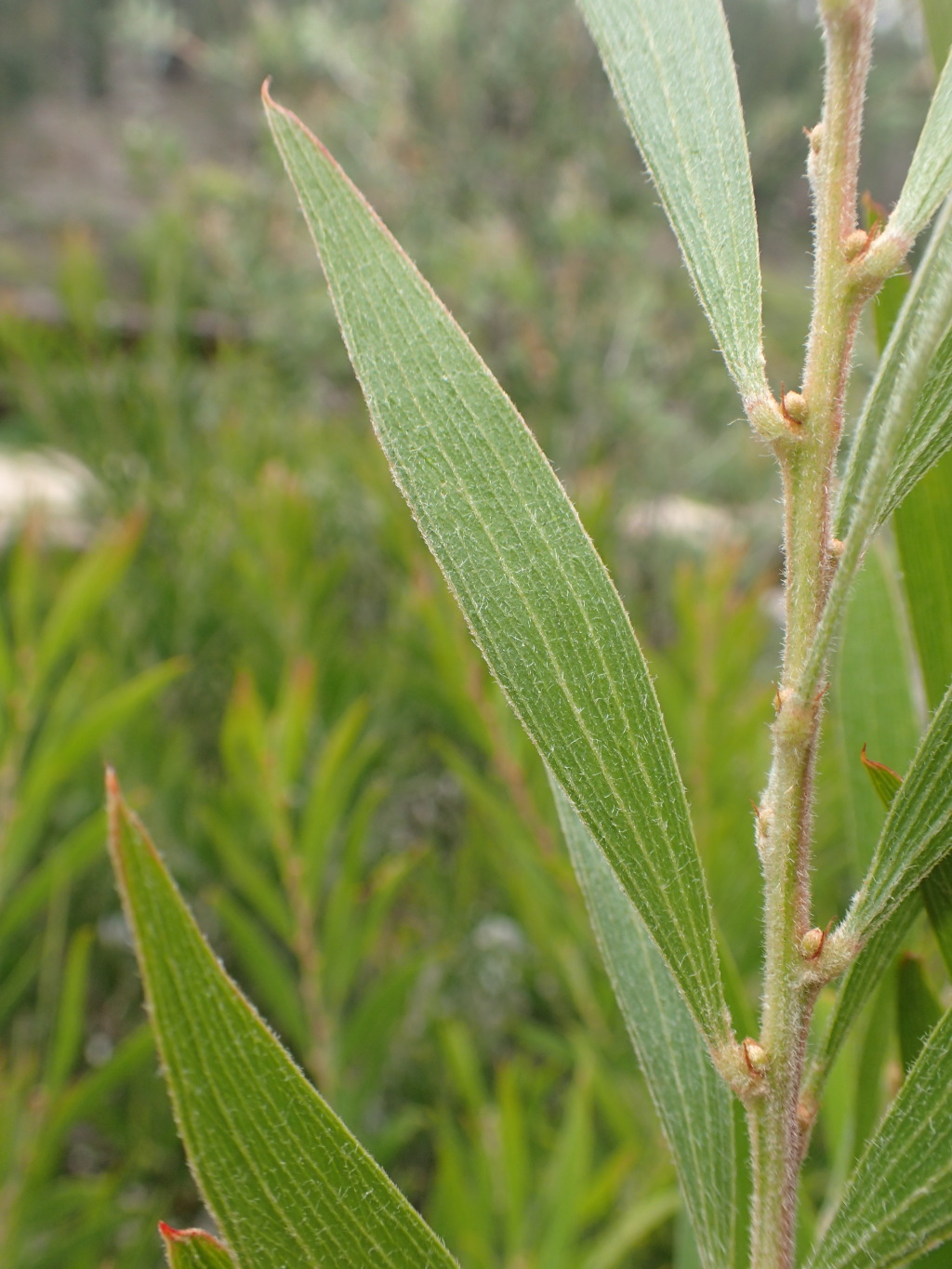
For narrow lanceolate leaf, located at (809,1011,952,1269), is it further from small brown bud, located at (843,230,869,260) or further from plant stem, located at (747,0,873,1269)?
small brown bud, located at (843,230,869,260)

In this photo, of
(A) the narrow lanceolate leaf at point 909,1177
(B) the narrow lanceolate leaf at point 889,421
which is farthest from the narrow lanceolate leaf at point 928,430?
(A) the narrow lanceolate leaf at point 909,1177

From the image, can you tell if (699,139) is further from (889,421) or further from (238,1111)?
(238,1111)

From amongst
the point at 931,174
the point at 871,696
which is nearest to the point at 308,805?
the point at 871,696

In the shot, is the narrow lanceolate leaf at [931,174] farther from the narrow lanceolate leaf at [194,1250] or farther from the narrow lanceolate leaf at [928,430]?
the narrow lanceolate leaf at [194,1250]

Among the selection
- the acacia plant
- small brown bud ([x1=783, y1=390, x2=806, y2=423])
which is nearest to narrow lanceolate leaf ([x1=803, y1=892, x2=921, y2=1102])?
the acacia plant

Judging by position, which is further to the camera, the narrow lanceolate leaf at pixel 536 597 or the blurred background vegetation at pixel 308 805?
the blurred background vegetation at pixel 308 805

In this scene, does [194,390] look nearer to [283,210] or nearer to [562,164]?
[562,164]
